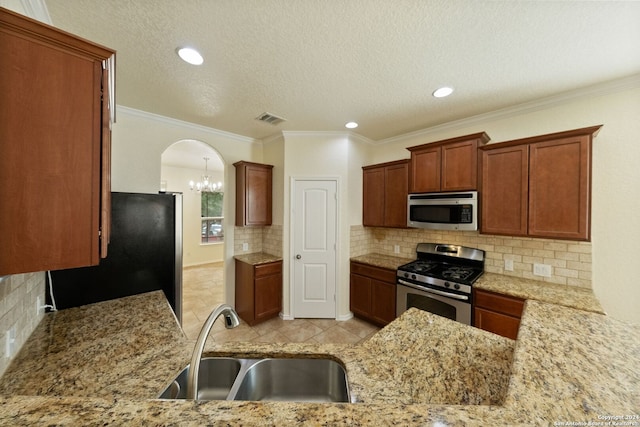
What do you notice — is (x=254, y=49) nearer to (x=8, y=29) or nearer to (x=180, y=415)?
(x=8, y=29)

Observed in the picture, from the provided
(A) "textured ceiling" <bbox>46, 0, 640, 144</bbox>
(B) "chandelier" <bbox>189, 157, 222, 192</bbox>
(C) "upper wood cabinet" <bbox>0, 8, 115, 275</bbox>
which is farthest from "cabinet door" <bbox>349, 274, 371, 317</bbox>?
(B) "chandelier" <bbox>189, 157, 222, 192</bbox>

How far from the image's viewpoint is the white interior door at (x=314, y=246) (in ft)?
10.9

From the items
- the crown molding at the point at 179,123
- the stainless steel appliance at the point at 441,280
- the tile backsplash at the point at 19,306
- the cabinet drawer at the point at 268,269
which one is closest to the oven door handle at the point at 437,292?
the stainless steel appliance at the point at 441,280

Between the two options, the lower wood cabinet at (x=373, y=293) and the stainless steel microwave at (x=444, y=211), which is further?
the lower wood cabinet at (x=373, y=293)

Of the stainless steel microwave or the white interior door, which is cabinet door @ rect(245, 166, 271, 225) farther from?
the stainless steel microwave

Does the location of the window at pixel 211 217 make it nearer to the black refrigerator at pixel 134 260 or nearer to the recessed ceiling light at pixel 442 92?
the black refrigerator at pixel 134 260

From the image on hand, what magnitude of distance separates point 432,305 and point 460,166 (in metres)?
1.61

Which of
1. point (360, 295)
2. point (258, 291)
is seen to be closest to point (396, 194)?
point (360, 295)

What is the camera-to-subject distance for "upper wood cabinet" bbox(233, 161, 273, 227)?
3277mm

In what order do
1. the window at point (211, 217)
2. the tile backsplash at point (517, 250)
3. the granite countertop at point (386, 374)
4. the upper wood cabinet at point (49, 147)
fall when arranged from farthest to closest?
the window at point (211, 217) < the tile backsplash at point (517, 250) < the upper wood cabinet at point (49, 147) < the granite countertop at point (386, 374)

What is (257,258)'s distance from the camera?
11.0 feet

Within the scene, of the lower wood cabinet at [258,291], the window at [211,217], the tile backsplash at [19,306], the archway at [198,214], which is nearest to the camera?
the tile backsplash at [19,306]

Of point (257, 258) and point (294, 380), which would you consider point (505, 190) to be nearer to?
point (294, 380)

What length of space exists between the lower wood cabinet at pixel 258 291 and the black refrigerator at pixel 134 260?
960 mm
